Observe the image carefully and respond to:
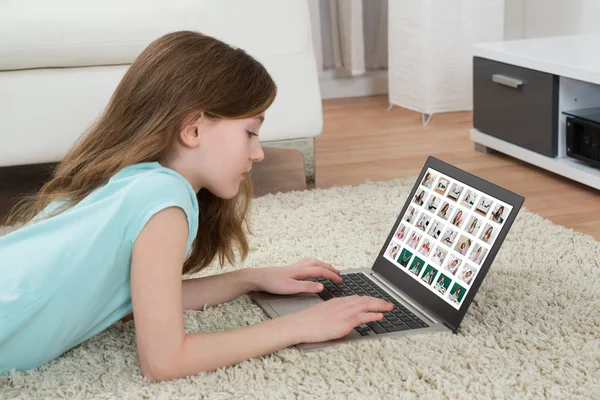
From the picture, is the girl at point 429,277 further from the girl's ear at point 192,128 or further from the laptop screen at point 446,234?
the girl's ear at point 192,128

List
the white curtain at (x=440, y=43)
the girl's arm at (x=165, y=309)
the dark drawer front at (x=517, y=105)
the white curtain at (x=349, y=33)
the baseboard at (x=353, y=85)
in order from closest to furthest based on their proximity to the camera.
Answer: the girl's arm at (x=165, y=309), the dark drawer front at (x=517, y=105), the white curtain at (x=440, y=43), the white curtain at (x=349, y=33), the baseboard at (x=353, y=85)

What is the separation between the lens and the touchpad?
4.01ft

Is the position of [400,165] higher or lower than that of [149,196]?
lower

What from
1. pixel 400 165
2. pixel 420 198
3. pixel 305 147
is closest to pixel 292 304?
pixel 420 198

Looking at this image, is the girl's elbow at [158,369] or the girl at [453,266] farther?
the girl at [453,266]

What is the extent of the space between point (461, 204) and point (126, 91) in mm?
517

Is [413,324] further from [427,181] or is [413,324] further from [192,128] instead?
[192,128]

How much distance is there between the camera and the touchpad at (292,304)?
1.22 metres

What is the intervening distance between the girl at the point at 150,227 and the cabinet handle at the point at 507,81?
1281mm

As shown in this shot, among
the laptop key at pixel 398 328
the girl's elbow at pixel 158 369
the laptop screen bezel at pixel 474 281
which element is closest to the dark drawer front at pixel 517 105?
the laptop screen bezel at pixel 474 281

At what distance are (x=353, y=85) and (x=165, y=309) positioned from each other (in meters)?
2.91

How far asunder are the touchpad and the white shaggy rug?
0.03 metres

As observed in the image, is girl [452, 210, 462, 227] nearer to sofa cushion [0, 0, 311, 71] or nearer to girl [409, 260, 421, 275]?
girl [409, 260, 421, 275]

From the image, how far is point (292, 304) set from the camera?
1.24 metres
